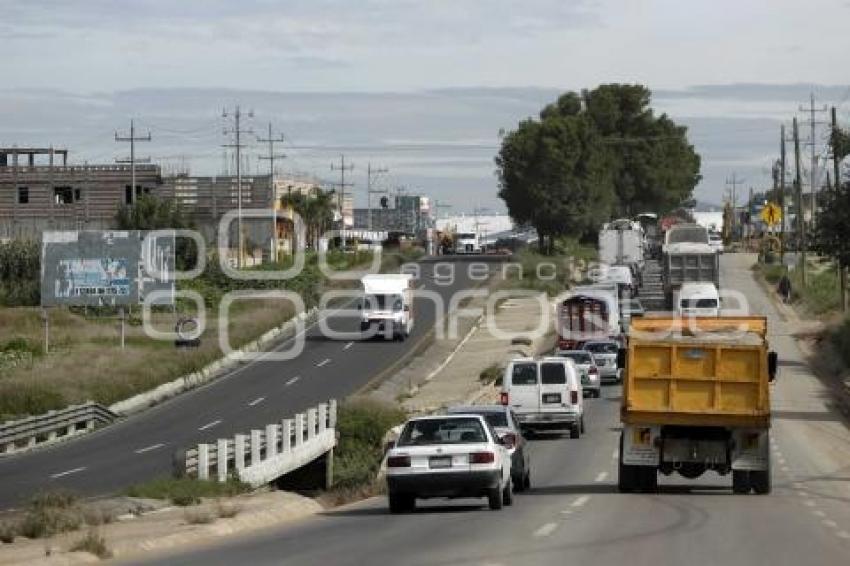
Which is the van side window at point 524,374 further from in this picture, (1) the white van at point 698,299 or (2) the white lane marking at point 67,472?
(1) the white van at point 698,299

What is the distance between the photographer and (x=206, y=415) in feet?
190

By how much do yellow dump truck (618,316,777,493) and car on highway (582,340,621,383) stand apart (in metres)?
34.0

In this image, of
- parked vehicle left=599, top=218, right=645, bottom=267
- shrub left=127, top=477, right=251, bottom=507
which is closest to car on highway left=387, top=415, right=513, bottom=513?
shrub left=127, top=477, right=251, bottom=507

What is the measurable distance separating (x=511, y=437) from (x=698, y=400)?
128 inches

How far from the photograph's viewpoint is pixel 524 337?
266 feet

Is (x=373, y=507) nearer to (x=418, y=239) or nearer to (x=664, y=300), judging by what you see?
(x=664, y=300)

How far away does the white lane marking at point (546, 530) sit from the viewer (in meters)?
20.9

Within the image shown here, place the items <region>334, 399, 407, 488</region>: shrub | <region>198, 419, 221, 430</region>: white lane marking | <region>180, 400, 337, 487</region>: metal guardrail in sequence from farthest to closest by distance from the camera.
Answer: <region>198, 419, 221, 430</region>: white lane marking
<region>334, 399, 407, 488</region>: shrub
<region>180, 400, 337, 487</region>: metal guardrail

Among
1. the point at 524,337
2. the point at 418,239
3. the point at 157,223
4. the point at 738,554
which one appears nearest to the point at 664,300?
the point at 524,337

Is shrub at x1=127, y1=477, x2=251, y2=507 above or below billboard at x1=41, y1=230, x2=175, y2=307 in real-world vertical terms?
below

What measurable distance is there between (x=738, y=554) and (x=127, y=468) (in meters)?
25.3

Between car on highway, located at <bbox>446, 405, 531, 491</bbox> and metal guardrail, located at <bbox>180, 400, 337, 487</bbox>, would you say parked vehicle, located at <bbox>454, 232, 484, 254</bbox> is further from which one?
car on highway, located at <bbox>446, 405, 531, 491</bbox>

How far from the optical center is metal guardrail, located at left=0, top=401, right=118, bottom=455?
2026 inches

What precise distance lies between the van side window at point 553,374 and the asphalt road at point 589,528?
6593 mm
